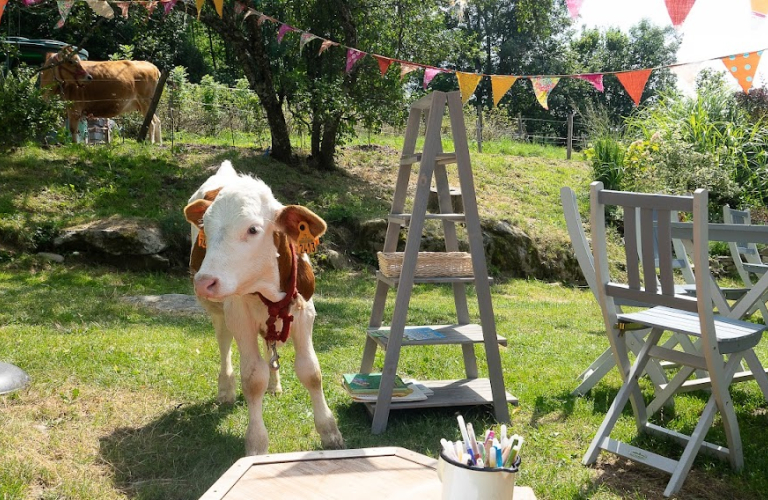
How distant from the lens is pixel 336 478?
2.07m

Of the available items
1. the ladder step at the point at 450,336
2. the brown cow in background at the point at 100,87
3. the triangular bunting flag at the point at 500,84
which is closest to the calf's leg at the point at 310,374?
the ladder step at the point at 450,336

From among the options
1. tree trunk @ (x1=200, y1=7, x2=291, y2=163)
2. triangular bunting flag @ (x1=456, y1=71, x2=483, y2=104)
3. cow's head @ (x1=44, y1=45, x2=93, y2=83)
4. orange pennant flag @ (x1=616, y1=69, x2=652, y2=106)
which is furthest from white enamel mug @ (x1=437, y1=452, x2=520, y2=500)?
cow's head @ (x1=44, y1=45, x2=93, y2=83)

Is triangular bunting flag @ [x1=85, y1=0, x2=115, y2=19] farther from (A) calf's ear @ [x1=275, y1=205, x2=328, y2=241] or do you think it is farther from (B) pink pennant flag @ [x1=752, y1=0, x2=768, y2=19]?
(B) pink pennant flag @ [x1=752, y1=0, x2=768, y2=19]

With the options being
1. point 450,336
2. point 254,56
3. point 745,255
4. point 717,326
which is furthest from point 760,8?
point 254,56

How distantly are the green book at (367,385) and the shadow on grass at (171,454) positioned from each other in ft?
2.33

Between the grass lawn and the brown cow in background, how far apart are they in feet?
4.95

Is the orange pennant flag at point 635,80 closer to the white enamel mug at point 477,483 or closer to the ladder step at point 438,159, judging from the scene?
the ladder step at point 438,159

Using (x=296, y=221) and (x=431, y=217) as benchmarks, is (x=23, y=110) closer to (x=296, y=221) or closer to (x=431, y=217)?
(x=431, y=217)

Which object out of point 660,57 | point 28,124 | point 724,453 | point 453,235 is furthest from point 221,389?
point 660,57

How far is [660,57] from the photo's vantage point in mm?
51094

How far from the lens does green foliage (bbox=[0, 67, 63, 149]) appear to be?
9727 millimetres

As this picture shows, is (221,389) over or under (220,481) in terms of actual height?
under

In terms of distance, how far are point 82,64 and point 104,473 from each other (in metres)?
9.94

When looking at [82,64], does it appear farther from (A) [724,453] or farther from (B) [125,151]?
(A) [724,453]
